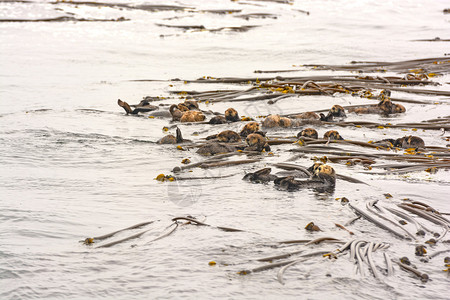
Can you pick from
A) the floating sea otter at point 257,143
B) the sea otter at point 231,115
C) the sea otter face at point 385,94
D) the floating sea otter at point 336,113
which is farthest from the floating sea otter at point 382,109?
the floating sea otter at point 257,143

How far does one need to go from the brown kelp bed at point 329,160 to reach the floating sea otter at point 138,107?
21mm

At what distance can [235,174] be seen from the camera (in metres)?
5.55

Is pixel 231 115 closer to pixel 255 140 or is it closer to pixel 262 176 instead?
pixel 255 140

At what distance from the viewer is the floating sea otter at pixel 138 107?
848 centimetres

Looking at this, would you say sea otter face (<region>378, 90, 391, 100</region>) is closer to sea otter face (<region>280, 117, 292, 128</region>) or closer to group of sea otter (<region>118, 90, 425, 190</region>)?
group of sea otter (<region>118, 90, 425, 190</region>)

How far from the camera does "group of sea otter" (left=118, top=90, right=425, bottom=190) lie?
514cm

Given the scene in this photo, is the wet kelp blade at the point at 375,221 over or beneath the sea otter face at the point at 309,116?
beneath

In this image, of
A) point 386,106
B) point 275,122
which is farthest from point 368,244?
point 386,106

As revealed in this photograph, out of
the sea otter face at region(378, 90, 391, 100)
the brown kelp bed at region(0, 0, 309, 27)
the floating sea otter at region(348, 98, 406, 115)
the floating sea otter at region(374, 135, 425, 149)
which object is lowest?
the floating sea otter at region(374, 135, 425, 149)

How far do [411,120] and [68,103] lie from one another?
5.36 meters

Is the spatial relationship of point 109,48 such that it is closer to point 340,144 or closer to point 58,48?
point 58,48

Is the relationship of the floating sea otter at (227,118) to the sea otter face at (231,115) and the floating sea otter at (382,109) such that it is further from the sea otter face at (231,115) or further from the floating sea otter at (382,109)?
the floating sea otter at (382,109)

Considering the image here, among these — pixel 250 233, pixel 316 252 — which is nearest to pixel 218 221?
pixel 250 233

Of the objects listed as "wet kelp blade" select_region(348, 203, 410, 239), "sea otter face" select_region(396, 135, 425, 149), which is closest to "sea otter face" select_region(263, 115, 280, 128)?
"sea otter face" select_region(396, 135, 425, 149)
